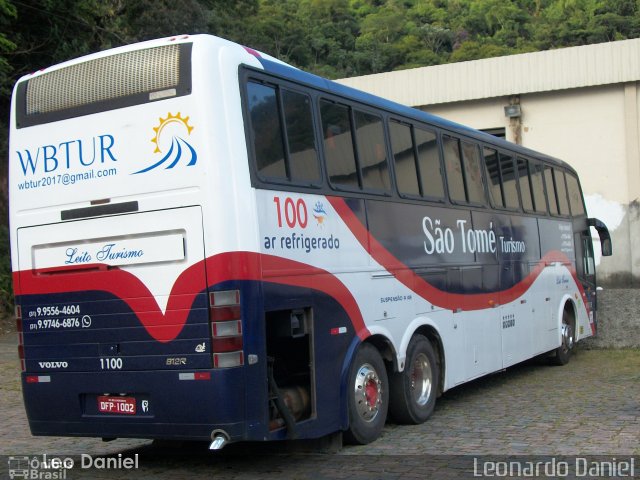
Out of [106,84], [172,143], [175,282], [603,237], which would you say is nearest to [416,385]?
[175,282]

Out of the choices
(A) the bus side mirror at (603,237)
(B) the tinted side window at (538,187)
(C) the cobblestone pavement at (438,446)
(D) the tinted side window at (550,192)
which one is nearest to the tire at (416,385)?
(C) the cobblestone pavement at (438,446)

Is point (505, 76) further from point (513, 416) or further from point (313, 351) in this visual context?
point (313, 351)

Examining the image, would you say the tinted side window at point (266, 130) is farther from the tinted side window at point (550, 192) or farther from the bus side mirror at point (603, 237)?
the bus side mirror at point (603, 237)

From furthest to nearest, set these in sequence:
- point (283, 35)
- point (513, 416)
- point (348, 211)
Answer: point (283, 35) → point (513, 416) → point (348, 211)

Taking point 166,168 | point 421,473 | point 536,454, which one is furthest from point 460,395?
point 166,168

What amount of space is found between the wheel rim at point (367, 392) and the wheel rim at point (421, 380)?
962 mm

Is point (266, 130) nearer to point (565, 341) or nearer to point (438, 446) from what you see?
point (438, 446)

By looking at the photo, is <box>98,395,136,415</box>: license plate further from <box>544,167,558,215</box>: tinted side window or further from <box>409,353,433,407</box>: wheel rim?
<box>544,167,558,215</box>: tinted side window

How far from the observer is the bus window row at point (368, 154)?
7234 mm

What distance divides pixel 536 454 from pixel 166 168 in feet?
13.5

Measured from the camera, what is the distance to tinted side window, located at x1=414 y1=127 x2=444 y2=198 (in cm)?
981

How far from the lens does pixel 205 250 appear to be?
6512 mm

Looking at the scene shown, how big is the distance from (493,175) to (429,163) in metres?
2.30

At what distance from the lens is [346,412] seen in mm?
7680
